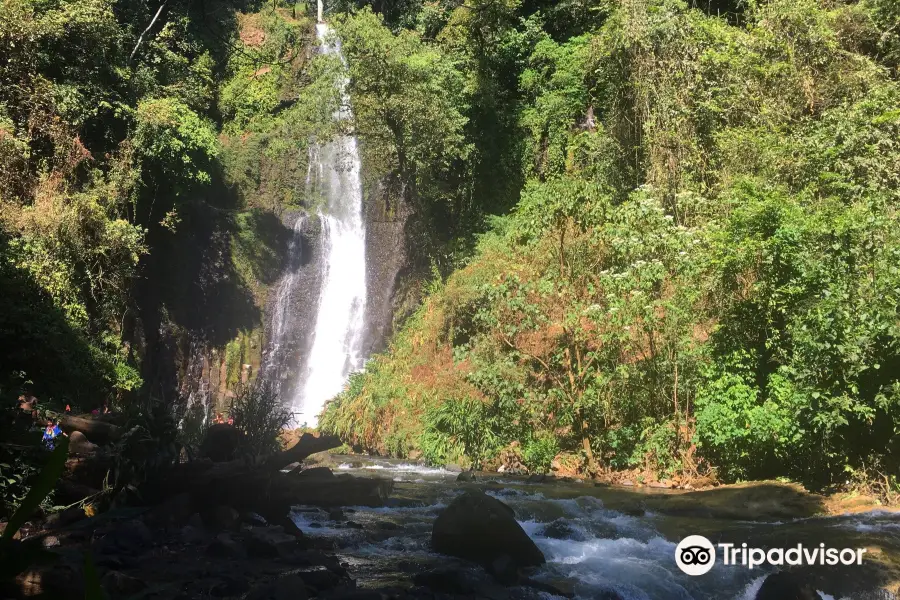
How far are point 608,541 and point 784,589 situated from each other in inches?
86.3

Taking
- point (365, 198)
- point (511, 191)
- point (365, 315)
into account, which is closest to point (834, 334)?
point (511, 191)

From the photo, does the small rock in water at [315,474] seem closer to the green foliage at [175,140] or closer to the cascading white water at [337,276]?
the cascading white water at [337,276]

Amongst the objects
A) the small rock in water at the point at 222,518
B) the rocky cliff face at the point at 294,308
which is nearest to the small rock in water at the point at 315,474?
the small rock in water at the point at 222,518

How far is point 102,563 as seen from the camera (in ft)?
18.8

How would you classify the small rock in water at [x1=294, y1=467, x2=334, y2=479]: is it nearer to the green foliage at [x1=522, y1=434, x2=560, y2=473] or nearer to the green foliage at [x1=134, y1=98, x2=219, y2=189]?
the green foliage at [x1=522, y1=434, x2=560, y2=473]

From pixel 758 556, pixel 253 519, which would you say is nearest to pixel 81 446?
pixel 253 519

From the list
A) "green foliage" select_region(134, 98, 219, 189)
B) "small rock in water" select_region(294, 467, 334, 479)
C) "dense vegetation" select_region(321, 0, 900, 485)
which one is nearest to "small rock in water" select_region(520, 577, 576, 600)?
"small rock in water" select_region(294, 467, 334, 479)

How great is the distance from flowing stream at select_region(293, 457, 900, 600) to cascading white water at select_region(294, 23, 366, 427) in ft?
34.8

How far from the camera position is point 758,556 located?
6766mm

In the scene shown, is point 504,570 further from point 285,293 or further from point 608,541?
point 285,293

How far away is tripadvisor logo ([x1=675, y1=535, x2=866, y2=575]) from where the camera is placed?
6.48 meters

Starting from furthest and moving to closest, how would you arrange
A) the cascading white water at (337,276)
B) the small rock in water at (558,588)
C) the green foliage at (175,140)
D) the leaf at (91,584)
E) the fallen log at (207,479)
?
the cascading white water at (337,276), the green foliage at (175,140), the fallen log at (207,479), the small rock in water at (558,588), the leaf at (91,584)

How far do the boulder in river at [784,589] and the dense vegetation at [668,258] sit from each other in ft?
10.6

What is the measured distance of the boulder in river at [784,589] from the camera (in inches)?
217
